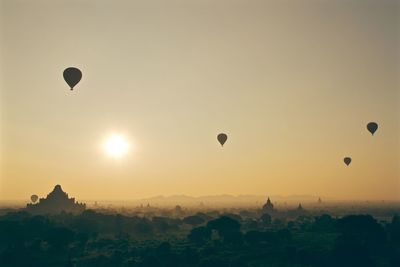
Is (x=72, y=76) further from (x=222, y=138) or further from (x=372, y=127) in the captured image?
(x=372, y=127)

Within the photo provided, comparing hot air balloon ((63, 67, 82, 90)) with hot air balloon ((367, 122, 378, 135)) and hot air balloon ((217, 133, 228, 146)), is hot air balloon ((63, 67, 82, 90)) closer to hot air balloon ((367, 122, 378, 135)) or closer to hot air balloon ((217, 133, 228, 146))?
hot air balloon ((217, 133, 228, 146))

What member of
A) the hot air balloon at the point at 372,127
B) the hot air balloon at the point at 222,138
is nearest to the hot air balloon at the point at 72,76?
the hot air balloon at the point at 222,138

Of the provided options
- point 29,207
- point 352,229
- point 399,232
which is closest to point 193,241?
point 352,229

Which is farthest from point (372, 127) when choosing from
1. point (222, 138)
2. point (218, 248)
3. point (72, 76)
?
point (72, 76)

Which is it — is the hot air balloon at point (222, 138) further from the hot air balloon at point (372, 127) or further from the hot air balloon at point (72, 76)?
the hot air balloon at point (72, 76)

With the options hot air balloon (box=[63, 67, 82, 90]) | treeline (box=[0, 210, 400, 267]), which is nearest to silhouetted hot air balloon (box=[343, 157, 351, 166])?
treeline (box=[0, 210, 400, 267])

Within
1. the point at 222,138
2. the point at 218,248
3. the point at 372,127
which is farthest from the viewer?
the point at 218,248

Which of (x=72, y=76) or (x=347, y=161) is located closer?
(x=72, y=76)

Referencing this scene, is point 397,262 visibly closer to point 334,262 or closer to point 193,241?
point 334,262

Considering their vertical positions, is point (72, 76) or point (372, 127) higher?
point (72, 76)
